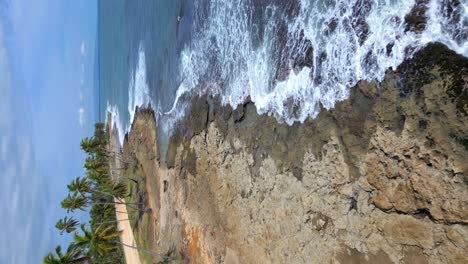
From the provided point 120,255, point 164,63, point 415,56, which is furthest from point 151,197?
point 415,56

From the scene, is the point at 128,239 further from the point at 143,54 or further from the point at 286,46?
the point at 286,46

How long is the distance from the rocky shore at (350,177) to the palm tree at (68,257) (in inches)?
319

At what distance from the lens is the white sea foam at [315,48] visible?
6820mm

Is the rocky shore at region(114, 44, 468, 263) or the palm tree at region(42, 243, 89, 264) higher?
the palm tree at region(42, 243, 89, 264)

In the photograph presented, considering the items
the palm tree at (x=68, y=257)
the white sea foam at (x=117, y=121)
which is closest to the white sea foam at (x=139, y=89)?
the white sea foam at (x=117, y=121)

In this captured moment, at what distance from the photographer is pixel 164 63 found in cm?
2011

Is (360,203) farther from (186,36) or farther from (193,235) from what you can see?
(186,36)

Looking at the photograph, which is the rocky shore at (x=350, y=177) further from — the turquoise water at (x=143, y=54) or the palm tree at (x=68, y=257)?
the palm tree at (x=68, y=257)

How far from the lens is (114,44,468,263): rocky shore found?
6.18 m

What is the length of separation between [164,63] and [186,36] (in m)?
3.13

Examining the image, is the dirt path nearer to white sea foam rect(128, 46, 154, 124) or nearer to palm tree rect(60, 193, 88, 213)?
palm tree rect(60, 193, 88, 213)

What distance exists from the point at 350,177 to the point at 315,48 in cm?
282

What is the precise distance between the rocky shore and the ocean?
1.09ft

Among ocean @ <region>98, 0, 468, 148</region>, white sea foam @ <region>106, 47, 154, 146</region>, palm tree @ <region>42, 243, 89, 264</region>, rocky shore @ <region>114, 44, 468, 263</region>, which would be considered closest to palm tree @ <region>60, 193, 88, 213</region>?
palm tree @ <region>42, 243, 89, 264</region>
